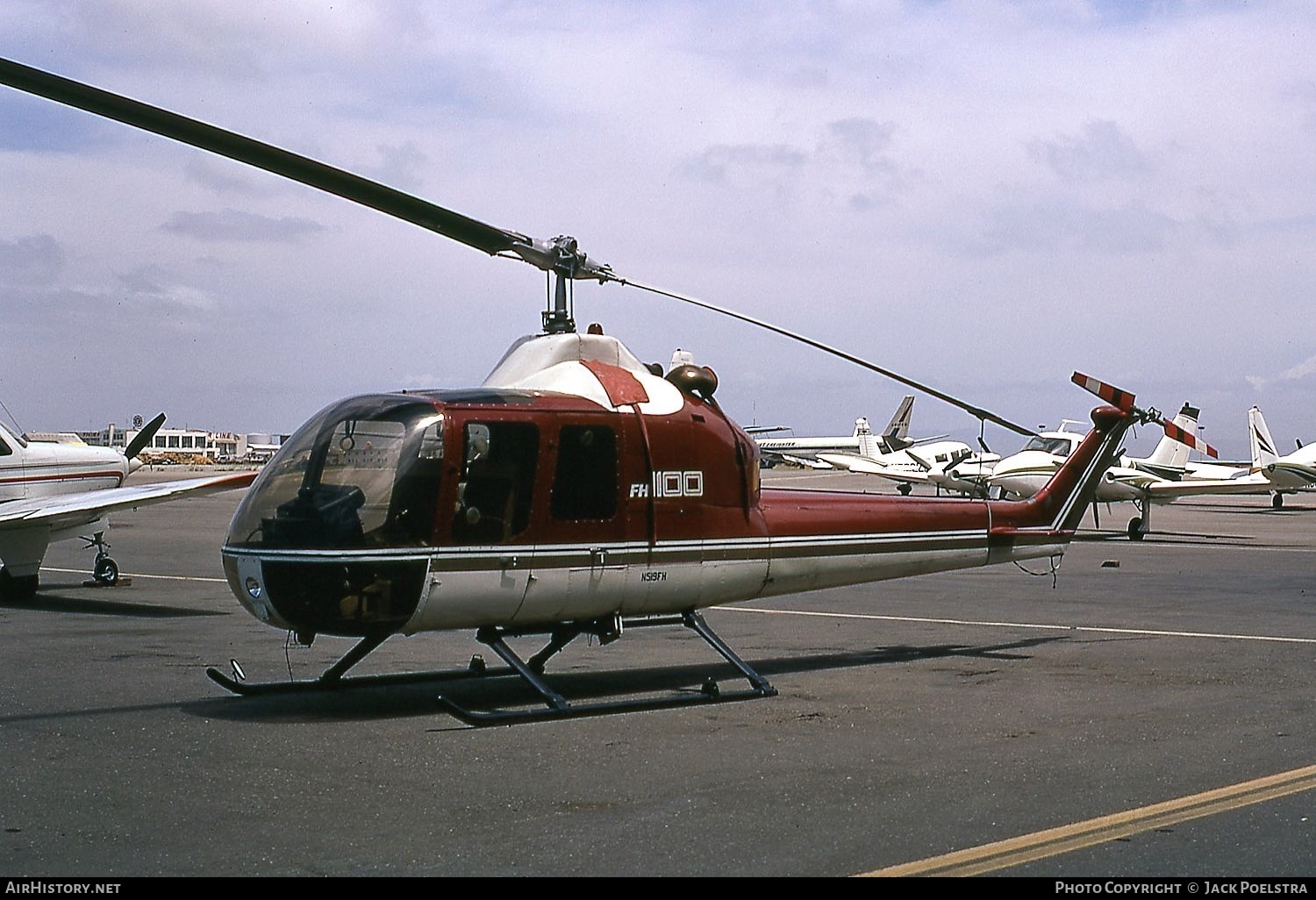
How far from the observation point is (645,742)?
8438 mm

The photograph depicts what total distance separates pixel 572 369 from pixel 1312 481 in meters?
43.5

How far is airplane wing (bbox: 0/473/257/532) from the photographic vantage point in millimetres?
15922

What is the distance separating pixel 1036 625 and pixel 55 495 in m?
13.3

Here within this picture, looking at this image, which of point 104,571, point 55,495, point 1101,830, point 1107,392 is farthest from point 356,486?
point 104,571

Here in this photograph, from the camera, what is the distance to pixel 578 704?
32.3 feet

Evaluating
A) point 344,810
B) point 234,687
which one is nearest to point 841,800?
point 344,810

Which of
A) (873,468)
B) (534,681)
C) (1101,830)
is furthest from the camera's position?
(873,468)

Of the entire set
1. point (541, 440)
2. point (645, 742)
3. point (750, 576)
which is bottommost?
point (645, 742)

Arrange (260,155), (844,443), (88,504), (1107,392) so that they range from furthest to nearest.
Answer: (844,443) → (88,504) → (1107,392) → (260,155)

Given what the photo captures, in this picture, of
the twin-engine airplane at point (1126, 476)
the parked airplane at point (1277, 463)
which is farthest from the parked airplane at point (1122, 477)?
the parked airplane at point (1277, 463)

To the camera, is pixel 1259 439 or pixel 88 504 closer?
pixel 88 504

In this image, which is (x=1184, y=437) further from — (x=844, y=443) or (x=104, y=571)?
(x=844, y=443)

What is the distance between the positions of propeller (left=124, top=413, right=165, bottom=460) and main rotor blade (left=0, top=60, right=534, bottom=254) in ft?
45.4
